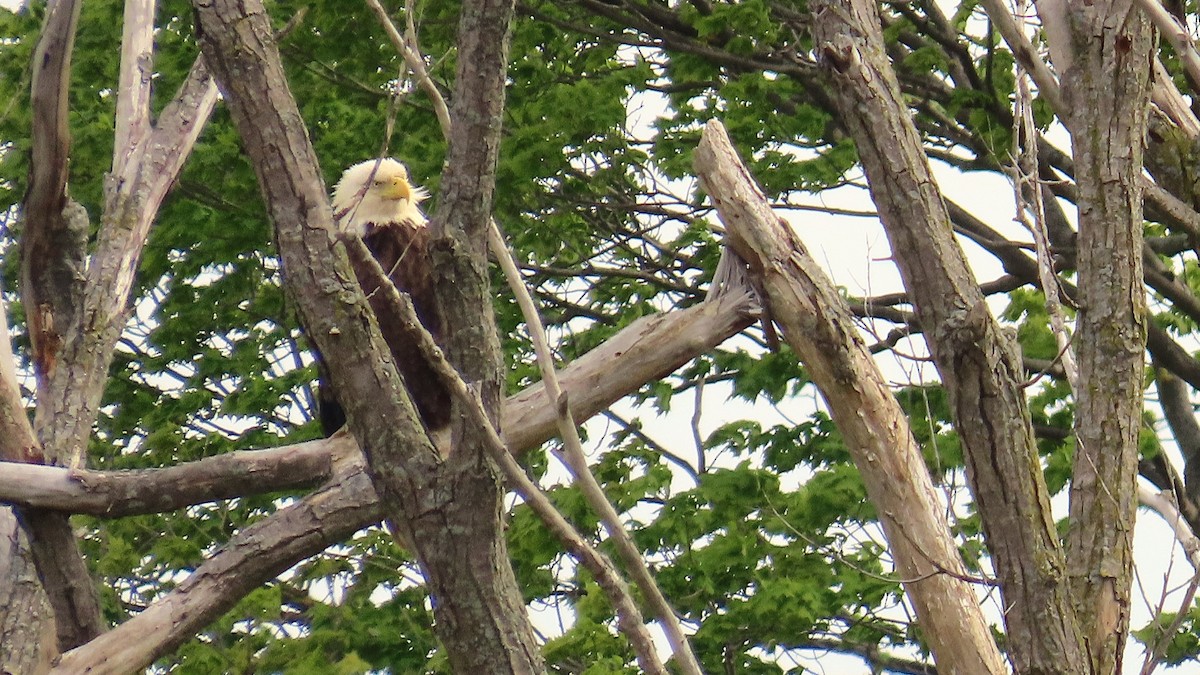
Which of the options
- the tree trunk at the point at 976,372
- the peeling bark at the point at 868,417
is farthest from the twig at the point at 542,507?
the peeling bark at the point at 868,417

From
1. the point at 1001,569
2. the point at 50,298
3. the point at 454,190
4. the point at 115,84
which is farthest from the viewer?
the point at 115,84

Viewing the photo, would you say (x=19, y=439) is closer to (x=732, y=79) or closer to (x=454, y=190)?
(x=454, y=190)

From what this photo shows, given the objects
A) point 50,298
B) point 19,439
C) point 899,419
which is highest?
point 50,298

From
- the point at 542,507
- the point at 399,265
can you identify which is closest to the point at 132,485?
the point at 399,265

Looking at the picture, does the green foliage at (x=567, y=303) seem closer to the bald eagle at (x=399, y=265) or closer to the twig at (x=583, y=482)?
the bald eagle at (x=399, y=265)

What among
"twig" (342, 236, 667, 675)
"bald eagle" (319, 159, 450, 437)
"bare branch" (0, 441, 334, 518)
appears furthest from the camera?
"bald eagle" (319, 159, 450, 437)

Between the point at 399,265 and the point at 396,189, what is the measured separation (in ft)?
2.72

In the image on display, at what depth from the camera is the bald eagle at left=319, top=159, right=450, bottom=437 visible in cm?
554

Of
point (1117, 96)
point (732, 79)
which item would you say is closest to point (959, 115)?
point (732, 79)

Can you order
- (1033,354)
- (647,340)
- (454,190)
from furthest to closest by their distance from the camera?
(1033,354), (647,340), (454,190)

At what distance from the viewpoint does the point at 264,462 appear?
3.92 m

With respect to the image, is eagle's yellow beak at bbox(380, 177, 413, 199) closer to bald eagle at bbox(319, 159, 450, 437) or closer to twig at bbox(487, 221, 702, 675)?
bald eagle at bbox(319, 159, 450, 437)

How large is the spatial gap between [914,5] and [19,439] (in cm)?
559

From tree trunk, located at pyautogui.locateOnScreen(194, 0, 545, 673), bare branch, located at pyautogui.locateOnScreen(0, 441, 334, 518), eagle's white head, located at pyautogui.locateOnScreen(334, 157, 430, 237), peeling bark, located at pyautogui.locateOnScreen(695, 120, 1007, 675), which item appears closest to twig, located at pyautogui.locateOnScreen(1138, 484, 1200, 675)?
peeling bark, located at pyautogui.locateOnScreen(695, 120, 1007, 675)
